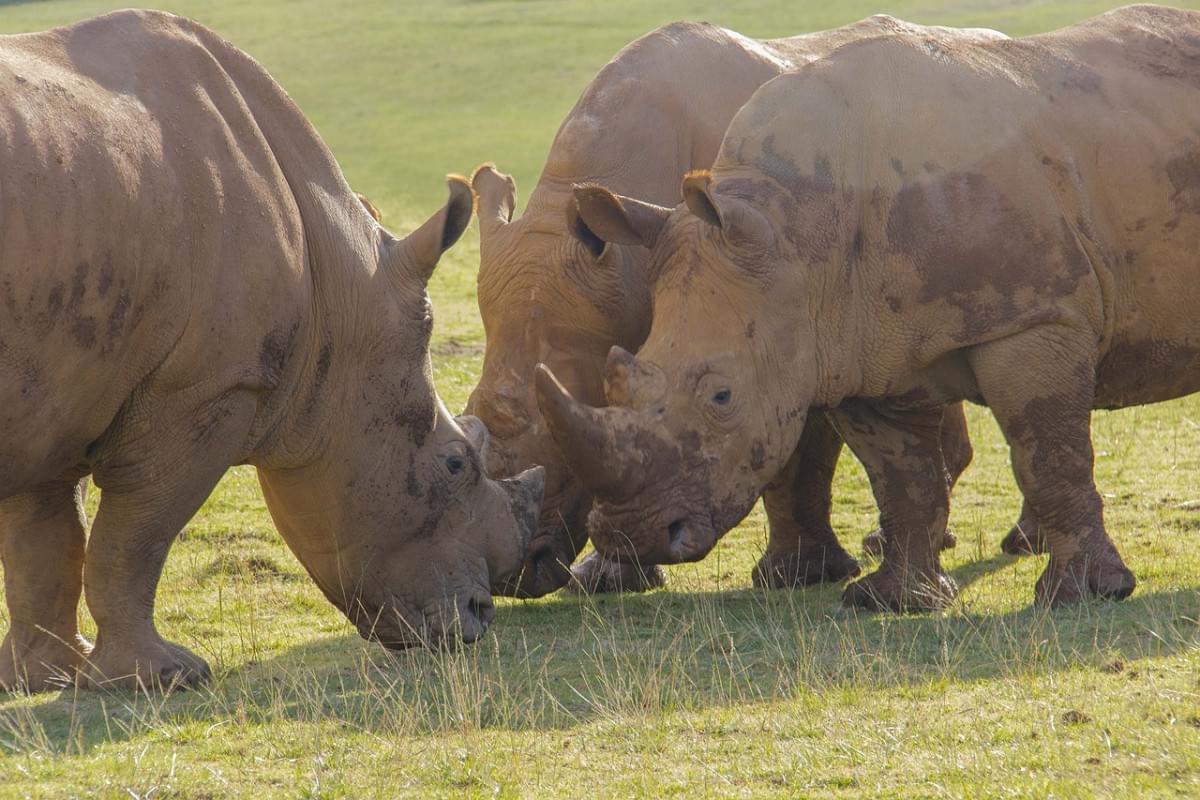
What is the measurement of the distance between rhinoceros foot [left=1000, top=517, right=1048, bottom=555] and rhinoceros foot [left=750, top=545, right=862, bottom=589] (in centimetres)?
88

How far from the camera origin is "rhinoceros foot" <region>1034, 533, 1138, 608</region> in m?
8.20

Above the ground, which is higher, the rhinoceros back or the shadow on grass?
the rhinoceros back

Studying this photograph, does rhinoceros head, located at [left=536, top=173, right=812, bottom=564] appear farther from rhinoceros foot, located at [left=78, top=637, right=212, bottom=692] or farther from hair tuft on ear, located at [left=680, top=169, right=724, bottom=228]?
rhinoceros foot, located at [left=78, top=637, right=212, bottom=692]

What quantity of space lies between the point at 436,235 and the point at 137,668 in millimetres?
2183

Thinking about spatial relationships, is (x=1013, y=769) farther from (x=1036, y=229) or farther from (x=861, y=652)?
(x=1036, y=229)

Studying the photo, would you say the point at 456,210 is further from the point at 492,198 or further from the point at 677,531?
the point at 492,198

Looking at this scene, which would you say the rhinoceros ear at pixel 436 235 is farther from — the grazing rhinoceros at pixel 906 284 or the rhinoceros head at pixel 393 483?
the grazing rhinoceros at pixel 906 284

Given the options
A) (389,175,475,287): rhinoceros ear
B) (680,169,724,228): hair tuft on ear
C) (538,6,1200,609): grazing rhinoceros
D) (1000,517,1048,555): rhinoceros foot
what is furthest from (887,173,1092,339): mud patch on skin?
(1000,517,1048,555): rhinoceros foot

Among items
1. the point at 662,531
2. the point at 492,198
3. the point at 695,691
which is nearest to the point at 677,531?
the point at 662,531

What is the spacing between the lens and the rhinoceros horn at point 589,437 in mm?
7957

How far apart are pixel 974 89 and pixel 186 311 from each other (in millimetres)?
3822

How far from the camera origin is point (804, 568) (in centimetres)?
970

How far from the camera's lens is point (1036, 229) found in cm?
830

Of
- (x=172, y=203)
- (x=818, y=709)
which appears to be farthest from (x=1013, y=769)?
(x=172, y=203)
